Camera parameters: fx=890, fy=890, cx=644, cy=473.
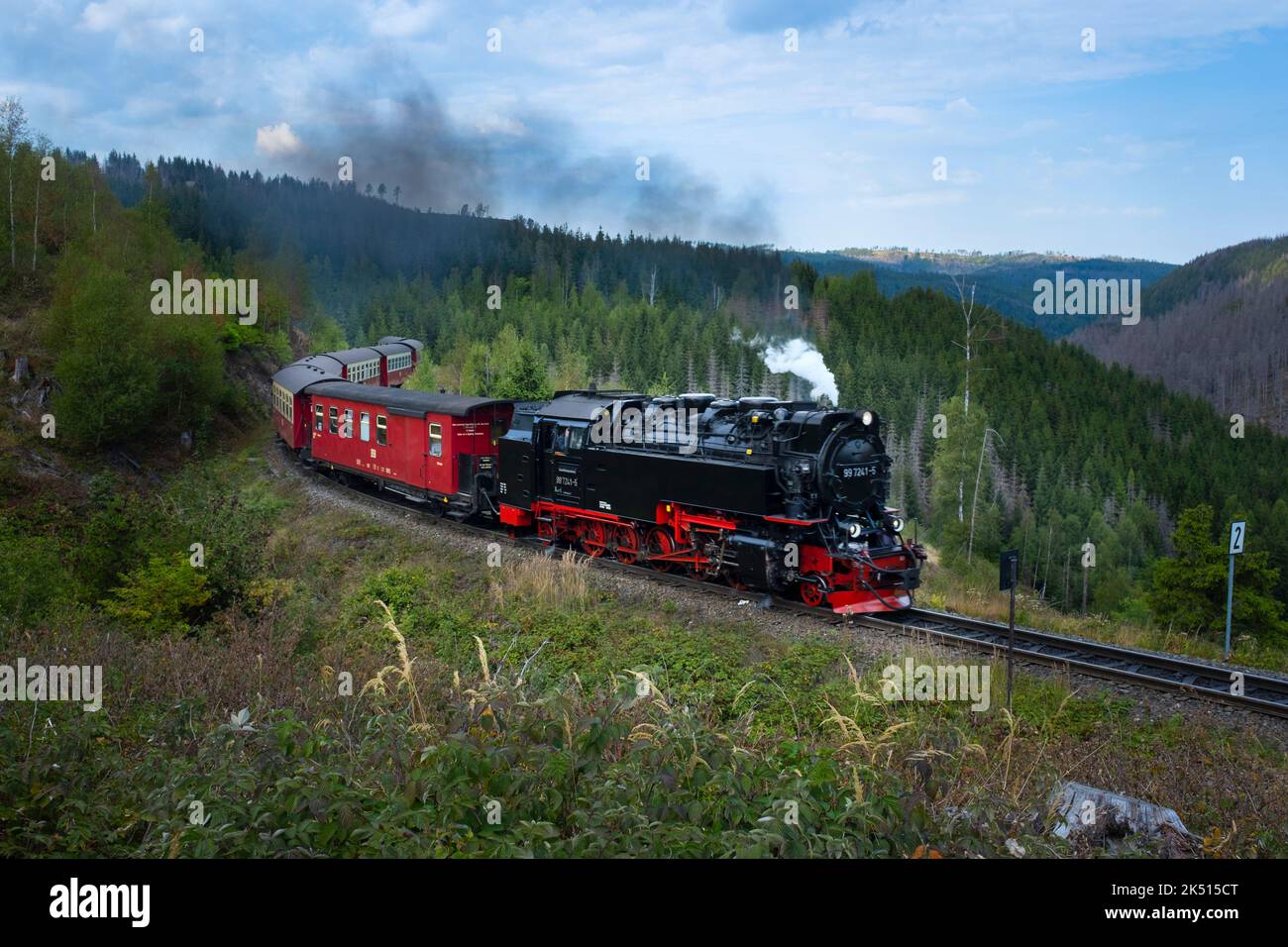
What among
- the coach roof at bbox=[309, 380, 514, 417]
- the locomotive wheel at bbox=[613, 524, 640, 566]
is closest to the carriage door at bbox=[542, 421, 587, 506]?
the locomotive wheel at bbox=[613, 524, 640, 566]

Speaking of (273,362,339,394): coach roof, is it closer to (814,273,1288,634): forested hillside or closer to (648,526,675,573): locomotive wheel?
(648,526,675,573): locomotive wheel

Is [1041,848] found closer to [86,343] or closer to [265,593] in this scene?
[265,593]

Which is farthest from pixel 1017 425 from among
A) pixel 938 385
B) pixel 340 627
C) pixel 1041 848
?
pixel 1041 848

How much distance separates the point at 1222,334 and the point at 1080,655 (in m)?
148

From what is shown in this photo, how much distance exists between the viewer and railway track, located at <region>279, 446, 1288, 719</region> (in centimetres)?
1084

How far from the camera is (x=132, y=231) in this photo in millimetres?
40781

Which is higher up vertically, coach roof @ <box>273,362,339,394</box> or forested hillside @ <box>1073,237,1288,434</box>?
forested hillside @ <box>1073,237,1288,434</box>

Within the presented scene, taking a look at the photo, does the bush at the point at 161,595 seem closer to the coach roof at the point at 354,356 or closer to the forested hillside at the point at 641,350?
the forested hillside at the point at 641,350

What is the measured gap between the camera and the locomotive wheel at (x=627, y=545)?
677 inches

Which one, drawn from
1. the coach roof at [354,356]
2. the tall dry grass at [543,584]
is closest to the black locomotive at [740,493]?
the tall dry grass at [543,584]

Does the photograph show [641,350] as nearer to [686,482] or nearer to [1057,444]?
[1057,444]

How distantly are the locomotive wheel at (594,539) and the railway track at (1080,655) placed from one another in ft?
6.12

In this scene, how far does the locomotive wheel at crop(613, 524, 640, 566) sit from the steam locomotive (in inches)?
1.3
